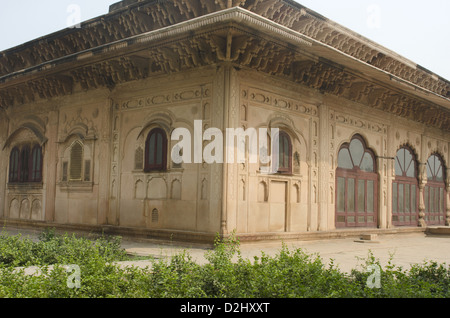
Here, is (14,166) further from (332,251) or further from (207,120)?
(332,251)

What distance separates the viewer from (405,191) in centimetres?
1494

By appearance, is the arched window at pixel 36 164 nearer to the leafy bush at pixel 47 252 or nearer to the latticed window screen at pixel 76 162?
the latticed window screen at pixel 76 162

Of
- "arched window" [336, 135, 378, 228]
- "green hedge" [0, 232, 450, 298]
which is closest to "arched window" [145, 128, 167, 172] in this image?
"arched window" [336, 135, 378, 228]

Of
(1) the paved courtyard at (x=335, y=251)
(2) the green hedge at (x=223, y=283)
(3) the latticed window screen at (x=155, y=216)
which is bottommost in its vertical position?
(1) the paved courtyard at (x=335, y=251)

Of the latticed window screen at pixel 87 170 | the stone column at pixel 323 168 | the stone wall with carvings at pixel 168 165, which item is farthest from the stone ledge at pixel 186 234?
the latticed window screen at pixel 87 170

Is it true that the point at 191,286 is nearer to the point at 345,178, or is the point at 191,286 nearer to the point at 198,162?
the point at 198,162

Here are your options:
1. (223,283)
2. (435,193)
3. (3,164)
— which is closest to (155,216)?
(223,283)

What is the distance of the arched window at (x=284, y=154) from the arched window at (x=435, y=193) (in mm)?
7488

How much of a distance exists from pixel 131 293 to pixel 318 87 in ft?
27.2

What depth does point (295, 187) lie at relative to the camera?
35.5 feet

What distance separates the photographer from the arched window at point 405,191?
1446cm

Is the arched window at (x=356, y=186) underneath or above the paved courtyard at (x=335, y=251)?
above

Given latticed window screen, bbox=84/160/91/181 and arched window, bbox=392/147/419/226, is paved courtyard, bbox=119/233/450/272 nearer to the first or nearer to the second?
latticed window screen, bbox=84/160/91/181

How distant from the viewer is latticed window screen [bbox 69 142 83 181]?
12148 millimetres
